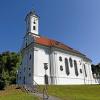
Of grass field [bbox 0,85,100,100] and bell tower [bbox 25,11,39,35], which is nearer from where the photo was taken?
grass field [bbox 0,85,100,100]

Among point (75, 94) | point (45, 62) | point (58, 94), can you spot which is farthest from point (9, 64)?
point (45, 62)

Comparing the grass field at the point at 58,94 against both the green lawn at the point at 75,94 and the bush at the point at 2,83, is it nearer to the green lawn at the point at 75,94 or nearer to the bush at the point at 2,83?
the green lawn at the point at 75,94

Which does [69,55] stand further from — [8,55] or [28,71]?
[8,55]

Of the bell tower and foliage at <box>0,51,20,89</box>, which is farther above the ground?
the bell tower

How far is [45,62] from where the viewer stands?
179ft

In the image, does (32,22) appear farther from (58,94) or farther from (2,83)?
(58,94)

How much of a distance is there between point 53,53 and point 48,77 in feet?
25.6

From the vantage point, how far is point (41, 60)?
5384 centimetres

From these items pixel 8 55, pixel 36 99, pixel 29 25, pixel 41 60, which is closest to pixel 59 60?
pixel 41 60

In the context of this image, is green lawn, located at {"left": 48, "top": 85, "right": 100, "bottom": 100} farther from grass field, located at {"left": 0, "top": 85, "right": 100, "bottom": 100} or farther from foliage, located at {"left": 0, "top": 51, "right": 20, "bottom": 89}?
foliage, located at {"left": 0, "top": 51, "right": 20, "bottom": 89}

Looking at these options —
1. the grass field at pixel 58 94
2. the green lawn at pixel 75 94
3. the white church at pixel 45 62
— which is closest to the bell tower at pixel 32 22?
the white church at pixel 45 62

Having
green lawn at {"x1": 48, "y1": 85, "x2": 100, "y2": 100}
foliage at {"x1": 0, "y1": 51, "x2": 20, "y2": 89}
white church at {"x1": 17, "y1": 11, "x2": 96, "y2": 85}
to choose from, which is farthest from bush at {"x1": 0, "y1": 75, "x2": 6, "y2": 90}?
white church at {"x1": 17, "y1": 11, "x2": 96, "y2": 85}

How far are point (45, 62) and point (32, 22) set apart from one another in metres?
16.1

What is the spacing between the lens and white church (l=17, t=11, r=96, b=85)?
2069 inches
